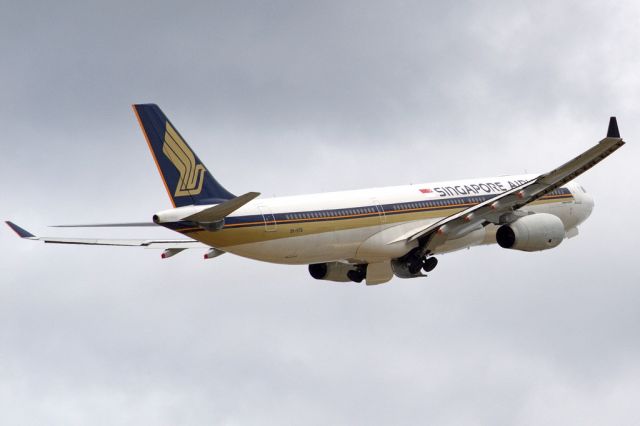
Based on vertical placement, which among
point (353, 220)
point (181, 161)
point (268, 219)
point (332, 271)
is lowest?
point (268, 219)

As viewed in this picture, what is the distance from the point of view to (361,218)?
7075 cm

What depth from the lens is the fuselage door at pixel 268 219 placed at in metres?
66.8

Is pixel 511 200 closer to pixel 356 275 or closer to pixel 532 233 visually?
pixel 532 233

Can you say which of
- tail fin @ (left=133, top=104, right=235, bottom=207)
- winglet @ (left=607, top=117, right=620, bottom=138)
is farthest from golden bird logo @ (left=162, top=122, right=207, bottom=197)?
winglet @ (left=607, top=117, right=620, bottom=138)

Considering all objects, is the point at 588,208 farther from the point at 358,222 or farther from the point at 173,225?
the point at 173,225

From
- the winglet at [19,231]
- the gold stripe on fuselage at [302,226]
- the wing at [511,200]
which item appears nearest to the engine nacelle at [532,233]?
the wing at [511,200]

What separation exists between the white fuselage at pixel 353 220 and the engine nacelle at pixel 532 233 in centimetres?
262

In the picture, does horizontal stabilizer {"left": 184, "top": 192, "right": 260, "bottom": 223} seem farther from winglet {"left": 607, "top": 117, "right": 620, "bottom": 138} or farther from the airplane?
winglet {"left": 607, "top": 117, "right": 620, "bottom": 138}

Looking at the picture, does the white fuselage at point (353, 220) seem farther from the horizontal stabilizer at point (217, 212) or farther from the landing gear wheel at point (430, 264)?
the landing gear wheel at point (430, 264)

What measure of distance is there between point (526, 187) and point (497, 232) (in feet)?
14.1

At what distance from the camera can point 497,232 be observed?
235 feet

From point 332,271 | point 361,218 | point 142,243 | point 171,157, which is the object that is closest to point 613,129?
point 361,218

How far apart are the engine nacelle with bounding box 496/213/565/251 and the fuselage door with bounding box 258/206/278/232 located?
12.0m

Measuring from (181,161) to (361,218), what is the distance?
10.3m
